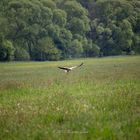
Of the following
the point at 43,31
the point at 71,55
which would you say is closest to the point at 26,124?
the point at 43,31

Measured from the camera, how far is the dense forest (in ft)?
237

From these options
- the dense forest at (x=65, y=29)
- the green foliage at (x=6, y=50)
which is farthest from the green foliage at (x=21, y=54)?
the green foliage at (x=6, y=50)

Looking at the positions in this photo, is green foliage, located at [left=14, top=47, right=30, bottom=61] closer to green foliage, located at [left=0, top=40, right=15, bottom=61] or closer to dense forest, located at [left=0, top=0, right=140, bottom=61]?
dense forest, located at [left=0, top=0, right=140, bottom=61]

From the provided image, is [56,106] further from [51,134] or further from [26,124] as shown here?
[51,134]

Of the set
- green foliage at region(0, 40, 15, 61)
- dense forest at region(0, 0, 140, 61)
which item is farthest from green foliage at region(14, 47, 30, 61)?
green foliage at region(0, 40, 15, 61)

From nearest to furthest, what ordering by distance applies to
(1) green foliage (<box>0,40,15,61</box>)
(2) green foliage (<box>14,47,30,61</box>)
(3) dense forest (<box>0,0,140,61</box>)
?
(1) green foliage (<box>0,40,15,61</box>)
(2) green foliage (<box>14,47,30,61</box>)
(3) dense forest (<box>0,0,140,61</box>)

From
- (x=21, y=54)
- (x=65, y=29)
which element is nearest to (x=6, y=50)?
(x=21, y=54)

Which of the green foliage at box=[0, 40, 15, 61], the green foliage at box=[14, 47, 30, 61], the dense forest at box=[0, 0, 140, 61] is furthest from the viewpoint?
the dense forest at box=[0, 0, 140, 61]

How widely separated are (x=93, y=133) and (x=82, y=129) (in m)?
0.55

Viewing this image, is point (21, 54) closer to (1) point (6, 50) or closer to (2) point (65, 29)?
(1) point (6, 50)

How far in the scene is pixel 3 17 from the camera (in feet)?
239

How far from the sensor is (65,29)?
256ft

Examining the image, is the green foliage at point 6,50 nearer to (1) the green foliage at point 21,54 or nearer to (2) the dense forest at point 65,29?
(2) the dense forest at point 65,29

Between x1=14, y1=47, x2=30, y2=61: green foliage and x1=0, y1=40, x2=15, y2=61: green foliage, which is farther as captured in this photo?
x1=14, y1=47, x2=30, y2=61: green foliage
